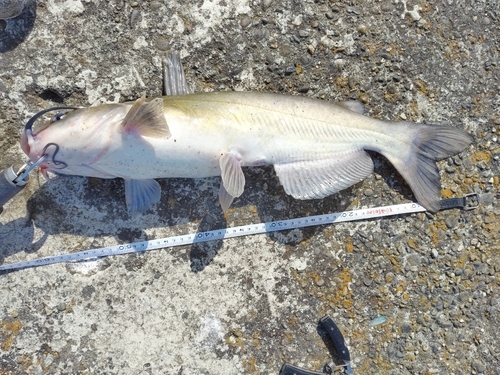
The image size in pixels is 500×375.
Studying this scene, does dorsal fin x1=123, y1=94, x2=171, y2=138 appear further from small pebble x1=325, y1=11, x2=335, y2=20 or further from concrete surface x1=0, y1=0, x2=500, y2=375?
small pebble x1=325, y1=11, x2=335, y2=20

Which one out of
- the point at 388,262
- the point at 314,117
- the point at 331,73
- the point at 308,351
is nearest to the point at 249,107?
the point at 314,117

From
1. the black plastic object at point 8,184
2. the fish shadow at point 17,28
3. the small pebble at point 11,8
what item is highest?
the small pebble at point 11,8

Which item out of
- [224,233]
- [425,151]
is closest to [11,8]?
[224,233]

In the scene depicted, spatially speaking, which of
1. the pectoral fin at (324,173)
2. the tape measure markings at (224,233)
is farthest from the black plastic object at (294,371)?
the pectoral fin at (324,173)

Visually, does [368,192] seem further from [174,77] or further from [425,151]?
[174,77]

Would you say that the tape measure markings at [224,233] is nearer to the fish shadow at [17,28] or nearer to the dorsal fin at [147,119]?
the dorsal fin at [147,119]

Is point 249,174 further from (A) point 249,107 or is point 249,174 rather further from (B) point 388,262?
(B) point 388,262

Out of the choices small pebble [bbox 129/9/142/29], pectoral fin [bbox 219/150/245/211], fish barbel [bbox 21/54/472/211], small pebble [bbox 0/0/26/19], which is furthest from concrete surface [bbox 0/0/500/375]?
pectoral fin [bbox 219/150/245/211]
